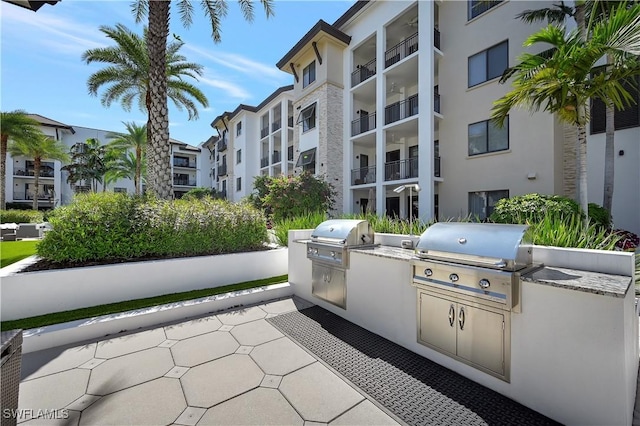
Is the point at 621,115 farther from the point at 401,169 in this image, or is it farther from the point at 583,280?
the point at 583,280

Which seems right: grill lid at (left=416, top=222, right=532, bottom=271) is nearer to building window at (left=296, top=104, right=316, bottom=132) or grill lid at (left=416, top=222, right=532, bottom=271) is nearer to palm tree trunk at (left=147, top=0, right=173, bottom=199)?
palm tree trunk at (left=147, top=0, right=173, bottom=199)

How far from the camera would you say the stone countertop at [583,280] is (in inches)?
81.7

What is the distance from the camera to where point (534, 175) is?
1050 centimetres

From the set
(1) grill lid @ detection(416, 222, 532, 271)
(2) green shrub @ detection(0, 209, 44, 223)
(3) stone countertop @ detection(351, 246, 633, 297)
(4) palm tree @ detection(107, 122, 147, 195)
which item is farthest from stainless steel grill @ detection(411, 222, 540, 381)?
(4) palm tree @ detection(107, 122, 147, 195)

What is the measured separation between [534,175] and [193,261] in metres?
12.3

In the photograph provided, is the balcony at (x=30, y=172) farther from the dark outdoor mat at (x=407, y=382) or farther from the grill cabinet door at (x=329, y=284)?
the dark outdoor mat at (x=407, y=382)

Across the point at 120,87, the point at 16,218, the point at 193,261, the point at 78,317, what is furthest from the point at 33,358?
the point at 16,218

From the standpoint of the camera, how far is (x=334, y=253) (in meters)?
4.59

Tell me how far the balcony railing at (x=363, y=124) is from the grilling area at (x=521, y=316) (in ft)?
44.1

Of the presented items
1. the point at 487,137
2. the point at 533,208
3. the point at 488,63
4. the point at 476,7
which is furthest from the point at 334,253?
the point at 476,7

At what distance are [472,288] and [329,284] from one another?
2.55 meters

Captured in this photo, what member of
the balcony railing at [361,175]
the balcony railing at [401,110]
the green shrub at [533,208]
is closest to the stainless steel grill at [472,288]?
the green shrub at [533,208]

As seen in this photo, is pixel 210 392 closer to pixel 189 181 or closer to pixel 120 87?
pixel 120 87

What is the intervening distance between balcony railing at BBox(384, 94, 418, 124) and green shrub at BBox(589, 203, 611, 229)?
8.19 m
